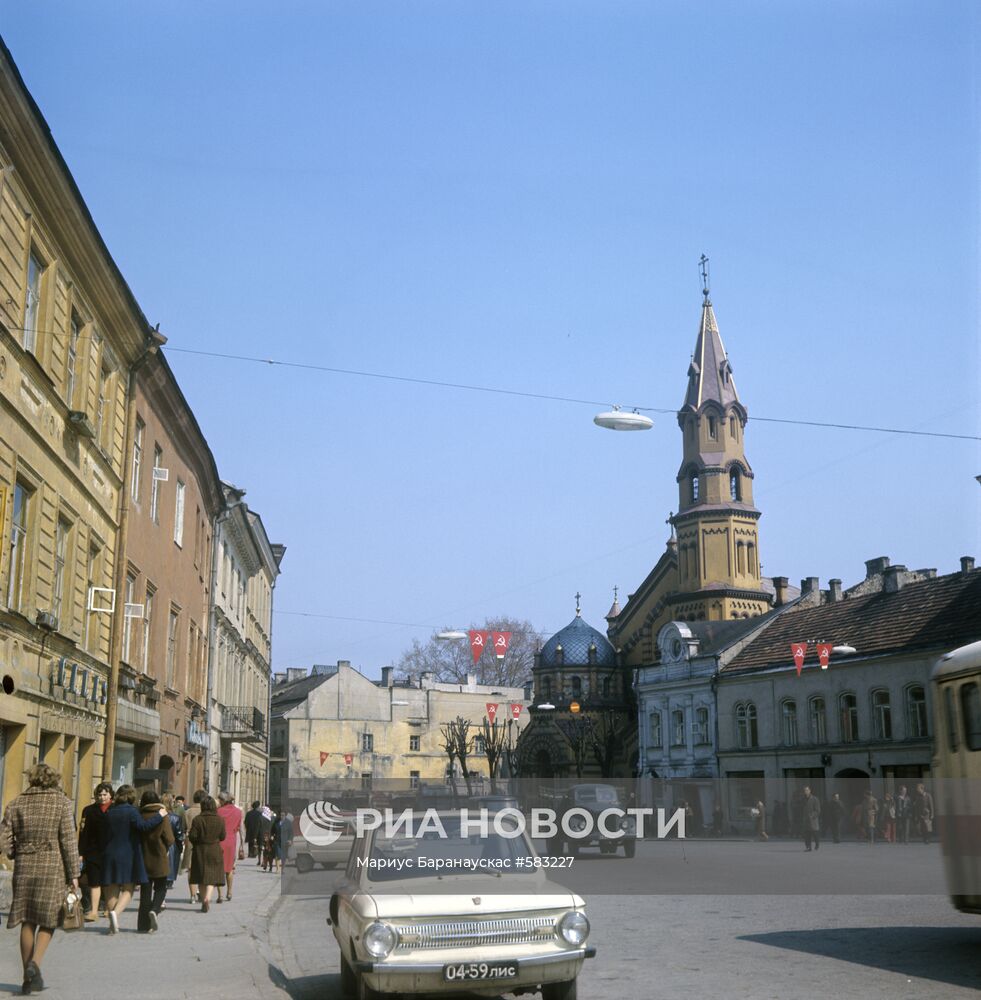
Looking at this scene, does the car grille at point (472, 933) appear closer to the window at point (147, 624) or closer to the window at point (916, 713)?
the window at point (147, 624)

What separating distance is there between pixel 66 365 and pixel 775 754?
43430mm

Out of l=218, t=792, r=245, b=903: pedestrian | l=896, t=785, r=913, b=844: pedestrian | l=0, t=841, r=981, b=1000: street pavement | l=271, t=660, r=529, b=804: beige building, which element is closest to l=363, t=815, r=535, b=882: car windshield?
l=0, t=841, r=981, b=1000: street pavement

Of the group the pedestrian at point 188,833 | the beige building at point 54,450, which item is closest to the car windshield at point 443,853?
the beige building at point 54,450

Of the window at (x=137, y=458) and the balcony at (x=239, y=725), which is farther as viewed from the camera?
the balcony at (x=239, y=725)

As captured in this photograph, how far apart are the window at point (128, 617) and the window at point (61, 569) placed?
4.44 metres

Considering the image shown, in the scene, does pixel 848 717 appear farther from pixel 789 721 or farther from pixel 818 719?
pixel 789 721

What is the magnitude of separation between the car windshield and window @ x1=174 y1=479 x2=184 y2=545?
822 inches

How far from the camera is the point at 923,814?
37844 mm

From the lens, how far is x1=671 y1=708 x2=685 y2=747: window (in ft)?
213

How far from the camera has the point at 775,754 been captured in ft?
183

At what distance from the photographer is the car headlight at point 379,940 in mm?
8586

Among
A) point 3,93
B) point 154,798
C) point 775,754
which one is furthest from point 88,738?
point 775,754

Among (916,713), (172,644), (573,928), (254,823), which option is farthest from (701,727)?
(573,928)

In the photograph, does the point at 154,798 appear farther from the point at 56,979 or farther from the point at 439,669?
the point at 439,669
